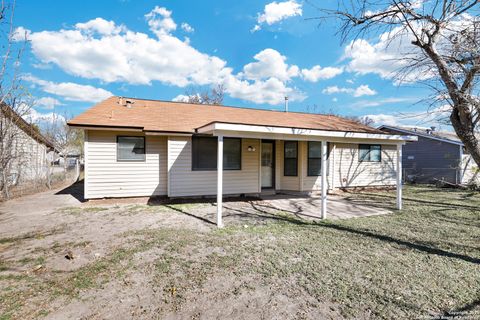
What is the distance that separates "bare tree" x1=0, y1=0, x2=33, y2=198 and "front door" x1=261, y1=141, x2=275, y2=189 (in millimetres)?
8055

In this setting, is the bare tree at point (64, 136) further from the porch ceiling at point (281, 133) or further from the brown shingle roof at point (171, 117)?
the porch ceiling at point (281, 133)

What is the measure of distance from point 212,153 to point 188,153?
91 centimetres

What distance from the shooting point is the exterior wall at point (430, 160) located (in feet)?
48.4


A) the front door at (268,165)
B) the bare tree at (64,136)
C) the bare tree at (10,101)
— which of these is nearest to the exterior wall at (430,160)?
the front door at (268,165)

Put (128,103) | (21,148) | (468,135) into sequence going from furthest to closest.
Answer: (21,148), (128,103), (468,135)

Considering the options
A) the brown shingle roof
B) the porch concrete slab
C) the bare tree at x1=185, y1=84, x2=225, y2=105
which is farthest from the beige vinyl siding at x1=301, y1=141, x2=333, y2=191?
the bare tree at x1=185, y1=84, x2=225, y2=105

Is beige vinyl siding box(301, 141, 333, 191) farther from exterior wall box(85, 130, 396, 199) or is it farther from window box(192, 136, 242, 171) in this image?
window box(192, 136, 242, 171)

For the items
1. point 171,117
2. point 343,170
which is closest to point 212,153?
point 171,117

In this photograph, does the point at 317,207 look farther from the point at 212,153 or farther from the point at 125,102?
the point at 125,102

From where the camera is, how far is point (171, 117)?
30.5 ft

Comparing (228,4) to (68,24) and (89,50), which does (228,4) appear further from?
(89,50)

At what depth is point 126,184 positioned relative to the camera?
8258 mm

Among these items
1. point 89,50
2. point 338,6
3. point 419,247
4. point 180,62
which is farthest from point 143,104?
point 180,62

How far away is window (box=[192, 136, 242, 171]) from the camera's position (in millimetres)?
8539
